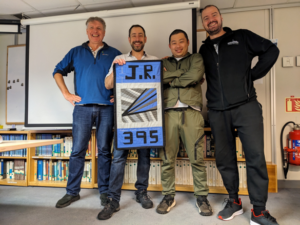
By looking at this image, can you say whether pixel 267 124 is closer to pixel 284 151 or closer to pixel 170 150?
pixel 284 151

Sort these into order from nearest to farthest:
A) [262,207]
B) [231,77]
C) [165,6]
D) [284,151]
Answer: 1. [262,207]
2. [231,77]
3. [165,6]
4. [284,151]

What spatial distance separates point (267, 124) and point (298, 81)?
721 mm

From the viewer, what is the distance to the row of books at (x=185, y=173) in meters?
2.32

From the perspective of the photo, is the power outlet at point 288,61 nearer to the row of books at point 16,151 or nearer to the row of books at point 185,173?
the row of books at point 185,173

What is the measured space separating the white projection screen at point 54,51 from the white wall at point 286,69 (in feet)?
5.62

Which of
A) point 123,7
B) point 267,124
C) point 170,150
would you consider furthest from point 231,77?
point 123,7

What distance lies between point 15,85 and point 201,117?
10.6ft

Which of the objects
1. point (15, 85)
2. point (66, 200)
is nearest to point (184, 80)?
point (66, 200)

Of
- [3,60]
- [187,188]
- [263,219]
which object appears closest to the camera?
[263,219]

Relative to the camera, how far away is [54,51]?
8.91ft

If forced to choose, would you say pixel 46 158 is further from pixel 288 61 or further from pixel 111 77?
pixel 288 61

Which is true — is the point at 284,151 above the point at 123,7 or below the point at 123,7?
below

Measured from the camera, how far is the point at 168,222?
1.56m

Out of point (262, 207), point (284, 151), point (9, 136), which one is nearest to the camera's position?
point (262, 207)
